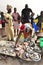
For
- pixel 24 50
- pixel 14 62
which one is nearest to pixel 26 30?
pixel 24 50

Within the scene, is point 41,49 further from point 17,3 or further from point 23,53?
point 17,3

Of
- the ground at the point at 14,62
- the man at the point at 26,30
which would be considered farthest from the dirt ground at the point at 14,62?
the man at the point at 26,30

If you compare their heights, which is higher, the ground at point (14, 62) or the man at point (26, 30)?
the man at point (26, 30)

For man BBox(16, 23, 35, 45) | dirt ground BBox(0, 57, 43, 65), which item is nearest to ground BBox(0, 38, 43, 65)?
dirt ground BBox(0, 57, 43, 65)

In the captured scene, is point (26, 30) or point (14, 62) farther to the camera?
point (26, 30)

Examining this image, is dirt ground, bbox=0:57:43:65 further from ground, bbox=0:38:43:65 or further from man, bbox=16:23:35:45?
man, bbox=16:23:35:45

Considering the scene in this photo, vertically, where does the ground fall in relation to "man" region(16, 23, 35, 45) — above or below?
below

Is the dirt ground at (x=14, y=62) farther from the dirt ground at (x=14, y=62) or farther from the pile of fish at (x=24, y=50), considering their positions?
the pile of fish at (x=24, y=50)

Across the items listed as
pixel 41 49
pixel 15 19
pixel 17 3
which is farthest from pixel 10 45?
pixel 17 3

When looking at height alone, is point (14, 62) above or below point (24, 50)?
below

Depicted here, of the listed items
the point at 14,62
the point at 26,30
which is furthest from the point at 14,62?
the point at 26,30

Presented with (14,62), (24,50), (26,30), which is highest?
(26,30)

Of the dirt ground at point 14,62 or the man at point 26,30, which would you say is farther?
the man at point 26,30

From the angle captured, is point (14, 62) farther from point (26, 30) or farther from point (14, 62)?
point (26, 30)
